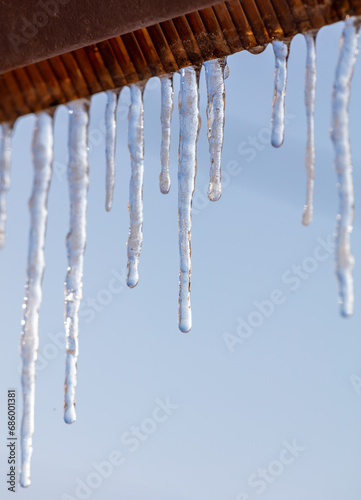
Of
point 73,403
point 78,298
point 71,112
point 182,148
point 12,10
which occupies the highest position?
point 12,10

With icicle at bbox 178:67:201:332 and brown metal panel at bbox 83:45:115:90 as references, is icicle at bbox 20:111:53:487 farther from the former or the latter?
icicle at bbox 178:67:201:332

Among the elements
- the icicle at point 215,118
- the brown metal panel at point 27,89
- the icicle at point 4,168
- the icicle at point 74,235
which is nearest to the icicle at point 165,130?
the icicle at point 215,118

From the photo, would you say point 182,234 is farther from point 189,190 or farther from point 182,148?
point 182,148

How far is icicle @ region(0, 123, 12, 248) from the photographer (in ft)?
5.41

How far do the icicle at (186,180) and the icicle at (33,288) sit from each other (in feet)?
1.20

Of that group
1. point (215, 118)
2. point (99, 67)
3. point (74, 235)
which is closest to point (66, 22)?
point (99, 67)

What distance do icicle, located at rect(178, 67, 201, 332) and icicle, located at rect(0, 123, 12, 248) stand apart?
490 millimetres

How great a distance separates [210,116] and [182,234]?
0.33m

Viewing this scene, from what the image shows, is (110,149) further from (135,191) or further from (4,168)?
(4,168)

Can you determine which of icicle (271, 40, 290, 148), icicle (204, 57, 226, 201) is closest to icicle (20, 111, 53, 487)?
icicle (204, 57, 226, 201)

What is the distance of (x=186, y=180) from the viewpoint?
1.58m

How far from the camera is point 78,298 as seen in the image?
1.72 meters

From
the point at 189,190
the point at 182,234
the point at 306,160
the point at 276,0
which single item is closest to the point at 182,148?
Answer: the point at 189,190

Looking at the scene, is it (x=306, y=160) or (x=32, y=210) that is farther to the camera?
(x=32, y=210)
